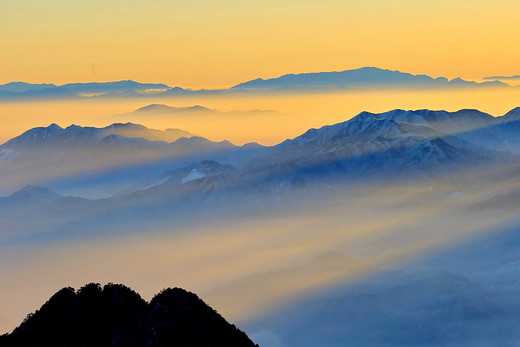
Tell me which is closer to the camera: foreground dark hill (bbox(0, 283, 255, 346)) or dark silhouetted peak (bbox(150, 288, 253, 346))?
foreground dark hill (bbox(0, 283, 255, 346))

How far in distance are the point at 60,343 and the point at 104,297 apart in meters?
3.71

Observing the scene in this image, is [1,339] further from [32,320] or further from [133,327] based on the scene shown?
[133,327]

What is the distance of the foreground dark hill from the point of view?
1662 inches

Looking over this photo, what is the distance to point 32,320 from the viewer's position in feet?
141

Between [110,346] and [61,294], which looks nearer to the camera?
[110,346]

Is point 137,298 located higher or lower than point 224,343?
higher

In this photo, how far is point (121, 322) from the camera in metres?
43.5

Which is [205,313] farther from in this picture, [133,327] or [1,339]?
[1,339]

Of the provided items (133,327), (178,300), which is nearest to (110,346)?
(133,327)

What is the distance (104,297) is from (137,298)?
187 cm

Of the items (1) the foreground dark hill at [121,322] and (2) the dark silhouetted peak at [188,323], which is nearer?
(1) the foreground dark hill at [121,322]

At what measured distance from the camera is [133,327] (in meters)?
42.8

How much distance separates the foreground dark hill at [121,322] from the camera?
1662 inches

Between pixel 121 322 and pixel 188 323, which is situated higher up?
pixel 121 322
